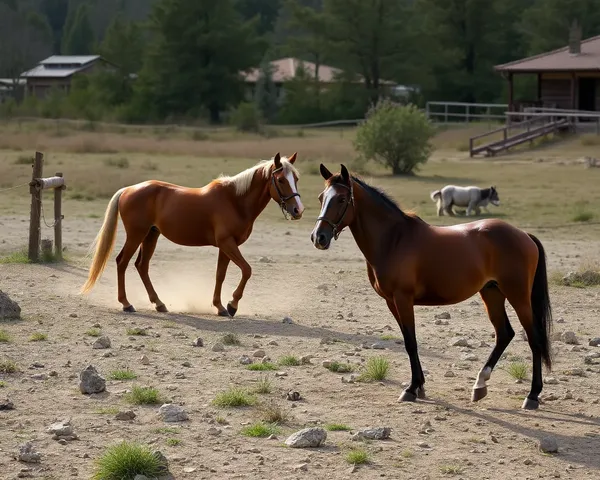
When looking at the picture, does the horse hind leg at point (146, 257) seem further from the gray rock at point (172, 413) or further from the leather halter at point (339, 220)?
the gray rock at point (172, 413)

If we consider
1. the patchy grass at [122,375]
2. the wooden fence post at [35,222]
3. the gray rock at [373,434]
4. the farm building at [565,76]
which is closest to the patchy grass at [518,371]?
the gray rock at [373,434]

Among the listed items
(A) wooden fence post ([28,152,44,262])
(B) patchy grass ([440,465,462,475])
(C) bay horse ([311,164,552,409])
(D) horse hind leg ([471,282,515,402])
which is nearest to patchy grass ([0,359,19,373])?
(C) bay horse ([311,164,552,409])

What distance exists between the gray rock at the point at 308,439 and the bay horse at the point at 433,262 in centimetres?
140

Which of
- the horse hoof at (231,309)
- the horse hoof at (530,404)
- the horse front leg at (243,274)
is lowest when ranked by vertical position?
the horse hoof at (530,404)

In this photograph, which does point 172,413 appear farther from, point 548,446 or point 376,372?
point 548,446

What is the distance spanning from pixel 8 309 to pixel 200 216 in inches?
96.1

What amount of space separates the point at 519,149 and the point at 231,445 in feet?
124

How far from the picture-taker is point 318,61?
86062mm

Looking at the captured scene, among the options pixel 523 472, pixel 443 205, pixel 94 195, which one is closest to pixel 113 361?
pixel 523 472

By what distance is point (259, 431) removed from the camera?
7730mm

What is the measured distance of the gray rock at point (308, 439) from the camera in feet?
24.5

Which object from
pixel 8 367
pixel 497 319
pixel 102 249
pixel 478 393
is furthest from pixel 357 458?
pixel 102 249

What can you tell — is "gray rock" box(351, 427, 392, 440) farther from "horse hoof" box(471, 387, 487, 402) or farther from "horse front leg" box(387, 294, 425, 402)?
"horse hoof" box(471, 387, 487, 402)

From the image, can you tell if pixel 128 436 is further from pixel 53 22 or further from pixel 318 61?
pixel 53 22
